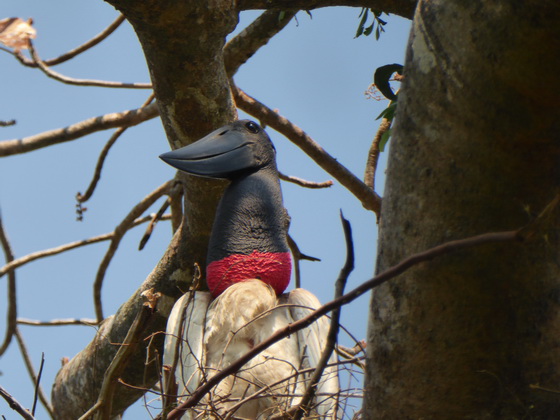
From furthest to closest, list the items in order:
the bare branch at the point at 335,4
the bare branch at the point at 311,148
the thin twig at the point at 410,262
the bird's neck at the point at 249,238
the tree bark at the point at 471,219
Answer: the bare branch at the point at 311,148, the bare branch at the point at 335,4, the bird's neck at the point at 249,238, the tree bark at the point at 471,219, the thin twig at the point at 410,262

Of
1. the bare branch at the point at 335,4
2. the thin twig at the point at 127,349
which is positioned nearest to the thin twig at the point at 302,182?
the bare branch at the point at 335,4

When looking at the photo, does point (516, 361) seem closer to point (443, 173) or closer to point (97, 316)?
point (443, 173)

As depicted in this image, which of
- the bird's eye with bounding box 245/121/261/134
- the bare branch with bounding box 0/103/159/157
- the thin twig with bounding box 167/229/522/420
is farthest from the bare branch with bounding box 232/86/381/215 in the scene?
the thin twig with bounding box 167/229/522/420

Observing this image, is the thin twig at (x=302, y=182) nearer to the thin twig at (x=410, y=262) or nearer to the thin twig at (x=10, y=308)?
the thin twig at (x=10, y=308)

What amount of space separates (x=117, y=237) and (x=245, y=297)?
185 cm

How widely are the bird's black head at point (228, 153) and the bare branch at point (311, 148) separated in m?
0.79

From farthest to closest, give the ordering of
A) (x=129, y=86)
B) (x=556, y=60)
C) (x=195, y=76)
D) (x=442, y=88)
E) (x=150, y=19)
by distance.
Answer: (x=129, y=86) < (x=195, y=76) < (x=150, y=19) < (x=442, y=88) < (x=556, y=60)

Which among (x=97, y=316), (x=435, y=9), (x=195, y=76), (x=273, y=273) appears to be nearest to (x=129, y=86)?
(x=97, y=316)

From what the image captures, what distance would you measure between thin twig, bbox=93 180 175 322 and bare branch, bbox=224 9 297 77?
730 millimetres

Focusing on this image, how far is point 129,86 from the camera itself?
178 inches

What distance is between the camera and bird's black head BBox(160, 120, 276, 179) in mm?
2744

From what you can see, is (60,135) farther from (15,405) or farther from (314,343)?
(15,405)

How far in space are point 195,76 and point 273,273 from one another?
0.70 meters

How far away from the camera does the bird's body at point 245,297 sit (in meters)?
2.33
